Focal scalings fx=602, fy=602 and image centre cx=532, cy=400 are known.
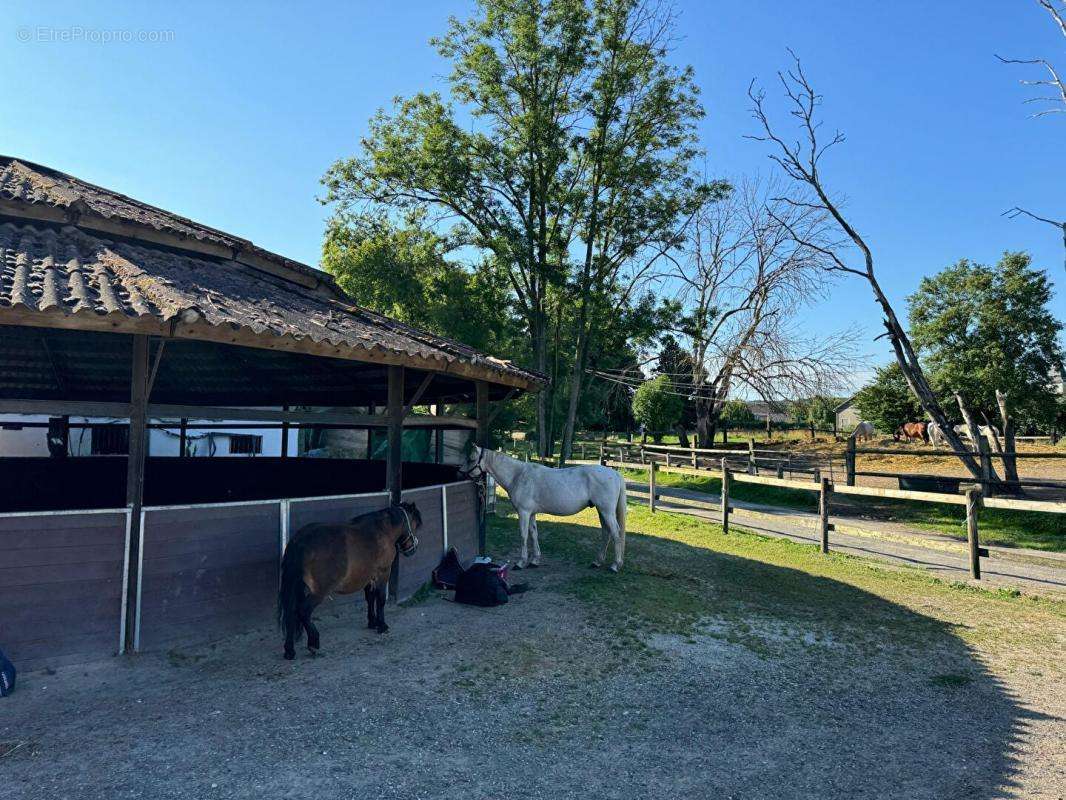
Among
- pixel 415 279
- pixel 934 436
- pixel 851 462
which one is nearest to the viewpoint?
pixel 851 462

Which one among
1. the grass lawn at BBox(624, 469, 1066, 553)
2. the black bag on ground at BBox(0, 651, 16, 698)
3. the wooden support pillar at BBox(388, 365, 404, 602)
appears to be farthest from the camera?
the grass lawn at BBox(624, 469, 1066, 553)

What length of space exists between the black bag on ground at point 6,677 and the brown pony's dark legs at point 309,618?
1.71 metres

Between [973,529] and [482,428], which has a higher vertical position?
A: [482,428]

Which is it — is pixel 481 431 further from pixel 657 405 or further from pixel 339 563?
pixel 657 405

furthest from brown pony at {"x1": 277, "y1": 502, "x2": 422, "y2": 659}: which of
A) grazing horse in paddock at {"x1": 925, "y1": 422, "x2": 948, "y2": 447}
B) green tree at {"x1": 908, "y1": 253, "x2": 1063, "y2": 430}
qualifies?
grazing horse in paddock at {"x1": 925, "y1": 422, "x2": 948, "y2": 447}

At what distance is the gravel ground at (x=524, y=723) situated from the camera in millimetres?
3109

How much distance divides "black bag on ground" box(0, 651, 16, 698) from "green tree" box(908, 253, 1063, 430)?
22840 mm

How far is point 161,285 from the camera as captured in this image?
4629mm

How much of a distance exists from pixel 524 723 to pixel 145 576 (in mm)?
3037

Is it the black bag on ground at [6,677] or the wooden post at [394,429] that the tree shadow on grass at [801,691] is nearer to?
the wooden post at [394,429]

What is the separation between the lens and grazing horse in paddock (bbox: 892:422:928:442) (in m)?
37.3

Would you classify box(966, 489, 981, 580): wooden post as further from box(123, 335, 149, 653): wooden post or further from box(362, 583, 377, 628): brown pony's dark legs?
box(123, 335, 149, 653): wooden post

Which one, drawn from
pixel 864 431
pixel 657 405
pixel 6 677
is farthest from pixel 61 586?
pixel 864 431

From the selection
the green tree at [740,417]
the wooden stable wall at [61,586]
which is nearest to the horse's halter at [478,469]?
the wooden stable wall at [61,586]
